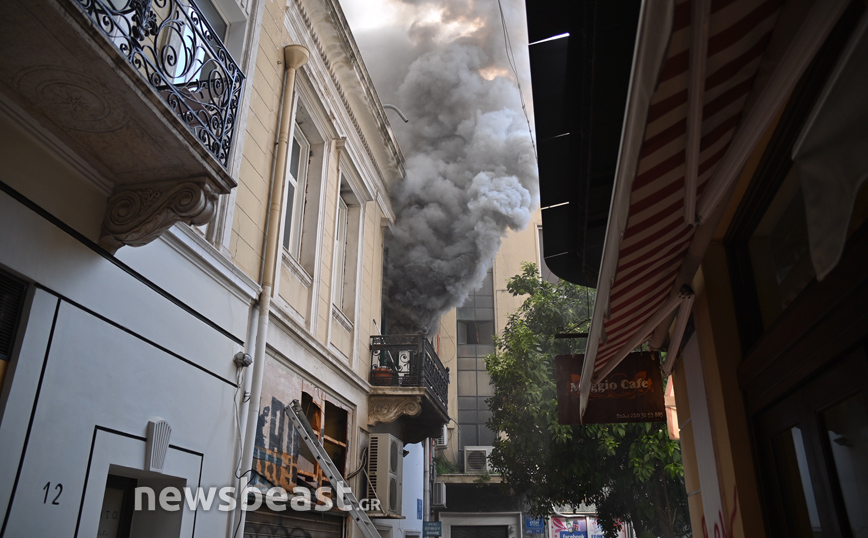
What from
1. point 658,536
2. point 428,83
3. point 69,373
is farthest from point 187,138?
point 428,83

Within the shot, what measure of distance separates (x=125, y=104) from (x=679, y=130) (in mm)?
3525

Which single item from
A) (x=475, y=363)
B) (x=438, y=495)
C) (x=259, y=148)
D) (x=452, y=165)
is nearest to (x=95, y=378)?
(x=259, y=148)

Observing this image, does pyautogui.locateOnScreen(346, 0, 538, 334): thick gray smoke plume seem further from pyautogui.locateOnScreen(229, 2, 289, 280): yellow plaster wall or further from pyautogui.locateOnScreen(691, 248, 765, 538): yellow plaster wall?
pyautogui.locateOnScreen(691, 248, 765, 538): yellow plaster wall

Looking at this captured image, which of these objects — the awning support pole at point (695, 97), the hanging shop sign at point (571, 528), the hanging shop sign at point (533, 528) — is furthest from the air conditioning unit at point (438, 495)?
the awning support pole at point (695, 97)

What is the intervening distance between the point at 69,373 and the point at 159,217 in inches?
50.0

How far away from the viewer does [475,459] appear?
26.6 metres

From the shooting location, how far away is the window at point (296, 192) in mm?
9617

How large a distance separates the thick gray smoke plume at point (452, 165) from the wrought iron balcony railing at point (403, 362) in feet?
9.49

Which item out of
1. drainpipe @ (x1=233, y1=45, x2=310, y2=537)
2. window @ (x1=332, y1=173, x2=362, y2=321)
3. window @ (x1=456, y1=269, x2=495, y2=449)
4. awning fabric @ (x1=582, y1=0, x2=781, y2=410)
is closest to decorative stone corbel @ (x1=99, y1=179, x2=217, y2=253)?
drainpipe @ (x1=233, y1=45, x2=310, y2=537)

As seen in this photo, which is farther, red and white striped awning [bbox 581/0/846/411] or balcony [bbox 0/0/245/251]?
balcony [bbox 0/0/245/251]

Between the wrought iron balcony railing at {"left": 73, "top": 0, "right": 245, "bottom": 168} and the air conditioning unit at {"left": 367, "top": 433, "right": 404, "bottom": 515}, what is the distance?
25.8 ft

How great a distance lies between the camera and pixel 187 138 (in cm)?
459

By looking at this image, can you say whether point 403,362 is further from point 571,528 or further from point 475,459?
point 571,528

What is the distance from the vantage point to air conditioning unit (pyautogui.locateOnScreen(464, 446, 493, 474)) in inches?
1040
